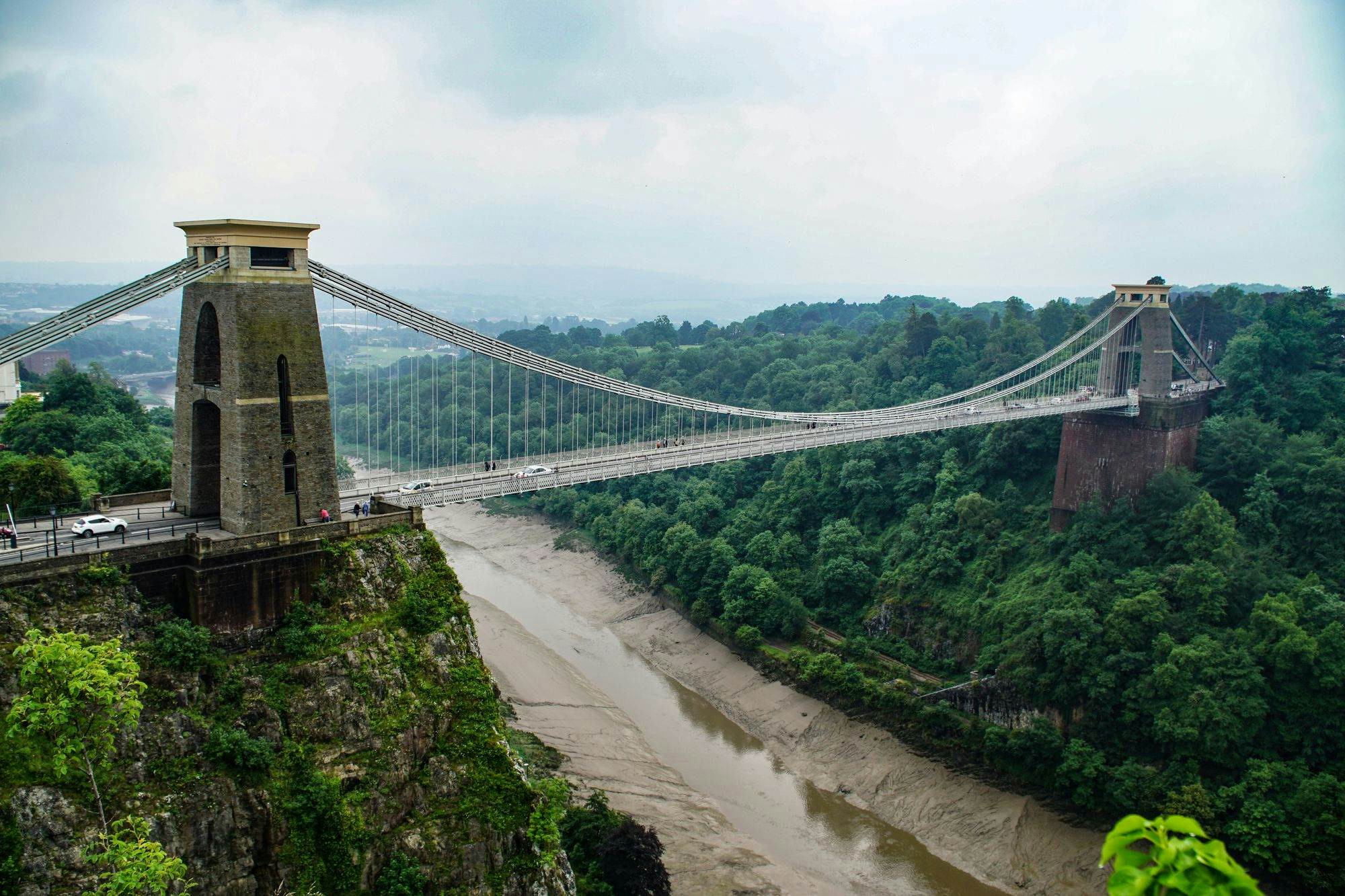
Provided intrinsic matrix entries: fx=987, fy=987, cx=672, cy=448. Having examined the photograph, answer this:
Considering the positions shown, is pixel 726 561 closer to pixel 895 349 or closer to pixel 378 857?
pixel 895 349

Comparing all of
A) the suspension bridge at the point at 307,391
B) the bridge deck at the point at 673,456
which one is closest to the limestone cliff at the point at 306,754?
the suspension bridge at the point at 307,391

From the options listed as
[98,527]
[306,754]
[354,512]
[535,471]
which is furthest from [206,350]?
[535,471]

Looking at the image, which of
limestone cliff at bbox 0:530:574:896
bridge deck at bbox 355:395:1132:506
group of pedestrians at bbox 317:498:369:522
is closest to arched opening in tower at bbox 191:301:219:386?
group of pedestrians at bbox 317:498:369:522

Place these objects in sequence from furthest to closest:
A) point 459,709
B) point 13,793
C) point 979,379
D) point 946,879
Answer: point 979,379
point 946,879
point 459,709
point 13,793

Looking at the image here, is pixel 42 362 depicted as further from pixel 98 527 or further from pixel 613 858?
pixel 613 858

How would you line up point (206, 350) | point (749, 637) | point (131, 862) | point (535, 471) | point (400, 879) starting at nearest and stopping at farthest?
point (131, 862) → point (400, 879) → point (206, 350) → point (535, 471) → point (749, 637)

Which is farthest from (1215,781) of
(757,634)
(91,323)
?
(91,323)
